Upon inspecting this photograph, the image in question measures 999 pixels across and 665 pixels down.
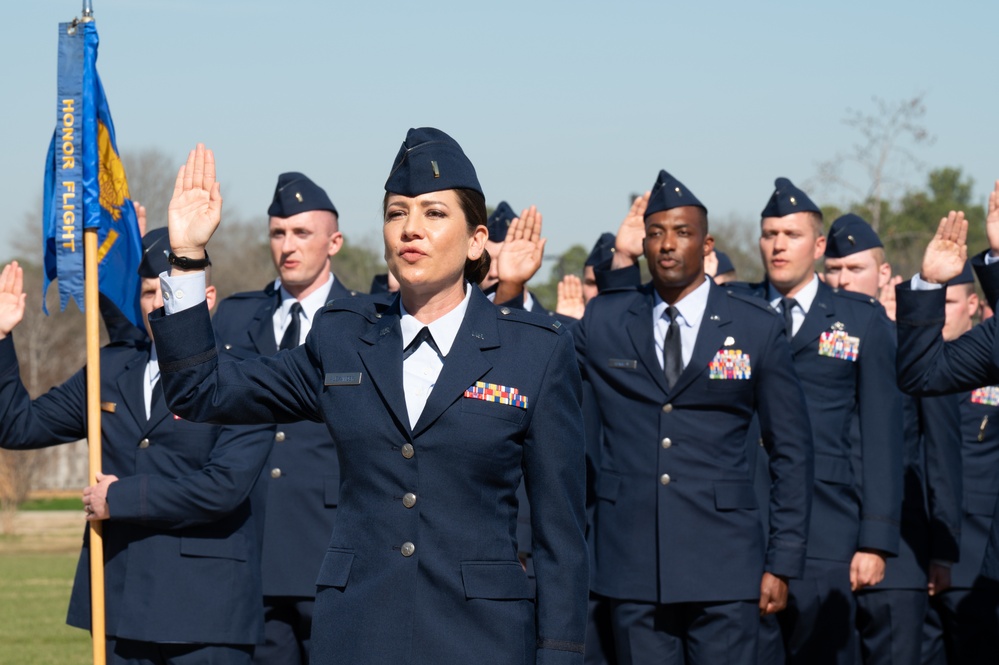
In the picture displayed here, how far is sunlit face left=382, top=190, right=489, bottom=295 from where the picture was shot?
14.0 ft

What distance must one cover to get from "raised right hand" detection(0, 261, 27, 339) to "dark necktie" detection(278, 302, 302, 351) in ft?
5.18

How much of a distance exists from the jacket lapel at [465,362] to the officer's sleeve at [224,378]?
314mm

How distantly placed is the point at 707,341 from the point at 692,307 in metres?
0.28

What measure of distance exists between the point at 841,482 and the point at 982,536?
183 centimetres

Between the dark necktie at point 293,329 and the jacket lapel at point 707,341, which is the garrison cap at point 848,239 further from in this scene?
the dark necktie at point 293,329

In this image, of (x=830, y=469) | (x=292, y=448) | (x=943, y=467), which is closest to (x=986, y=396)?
(x=943, y=467)

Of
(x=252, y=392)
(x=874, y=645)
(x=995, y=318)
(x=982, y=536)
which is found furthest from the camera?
(x=982, y=536)

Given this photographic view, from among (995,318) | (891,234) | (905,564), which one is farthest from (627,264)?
(891,234)

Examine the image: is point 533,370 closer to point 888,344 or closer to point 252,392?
A: point 252,392

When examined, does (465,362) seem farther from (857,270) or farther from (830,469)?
(857,270)

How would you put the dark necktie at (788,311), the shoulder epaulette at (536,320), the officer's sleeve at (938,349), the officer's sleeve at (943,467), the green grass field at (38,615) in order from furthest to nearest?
the green grass field at (38,615) < the officer's sleeve at (943,467) < the dark necktie at (788,311) < the officer's sleeve at (938,349) < the shoulder epaulette at (536,320)

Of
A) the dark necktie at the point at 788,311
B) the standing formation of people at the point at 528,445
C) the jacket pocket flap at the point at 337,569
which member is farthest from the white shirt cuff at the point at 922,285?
the jacket pocket flap at the point at 337,569

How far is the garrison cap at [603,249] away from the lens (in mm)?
10594

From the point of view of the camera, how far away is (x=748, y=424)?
717 cm
